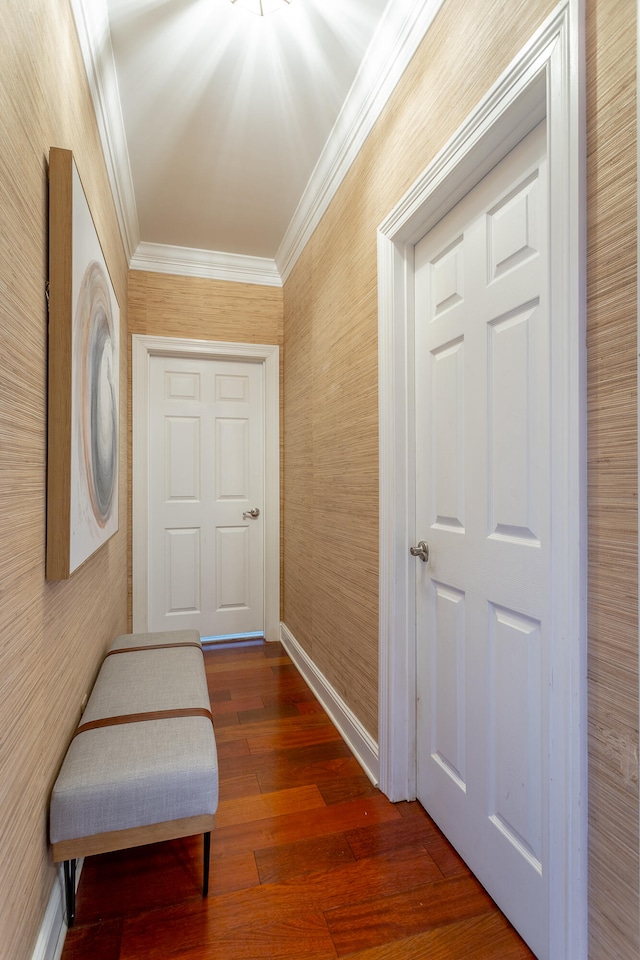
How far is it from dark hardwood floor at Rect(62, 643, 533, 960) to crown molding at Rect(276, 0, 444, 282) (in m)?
2.50

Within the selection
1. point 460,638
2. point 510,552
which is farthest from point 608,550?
point 460,638

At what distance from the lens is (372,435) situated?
1.88 metres

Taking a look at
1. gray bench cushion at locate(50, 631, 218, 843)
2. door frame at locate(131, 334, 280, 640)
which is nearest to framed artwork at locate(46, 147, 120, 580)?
gray bench cushion at locate(50, 631, 218, 843)

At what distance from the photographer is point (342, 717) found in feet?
7.19

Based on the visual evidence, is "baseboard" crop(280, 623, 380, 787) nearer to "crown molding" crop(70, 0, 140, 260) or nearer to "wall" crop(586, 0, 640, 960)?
"wall" crop(586, 0, 640, 960)

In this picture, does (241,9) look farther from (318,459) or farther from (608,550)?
(608,550)

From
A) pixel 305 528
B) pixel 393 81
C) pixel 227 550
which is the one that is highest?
pixel 393 81

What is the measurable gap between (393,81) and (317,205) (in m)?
0.89

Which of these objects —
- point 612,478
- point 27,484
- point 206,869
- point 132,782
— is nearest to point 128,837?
point 132,782

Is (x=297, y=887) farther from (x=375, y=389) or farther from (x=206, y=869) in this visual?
(x=375, y=389)

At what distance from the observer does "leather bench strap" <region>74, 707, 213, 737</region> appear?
4.81 ft

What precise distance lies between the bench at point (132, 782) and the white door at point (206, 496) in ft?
5.91

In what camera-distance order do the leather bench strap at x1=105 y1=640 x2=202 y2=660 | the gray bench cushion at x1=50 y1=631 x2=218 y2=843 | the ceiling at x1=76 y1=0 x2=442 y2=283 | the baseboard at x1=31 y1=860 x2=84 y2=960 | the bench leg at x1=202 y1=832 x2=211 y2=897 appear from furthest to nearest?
the leather bench strap at x1=105 y1=640 x2=202 y2=660
the ceiling at x1=76 y1=0 x2=442 y2=283
the bench leg at x1=202 y1=832 x2=211 y2=897
the gray bench cushion at x1=50 y1=631 x2=218 y2=843
the baseboard at x1=31 y1=860 x2=84 y2=960

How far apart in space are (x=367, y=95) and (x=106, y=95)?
99 centimetres
